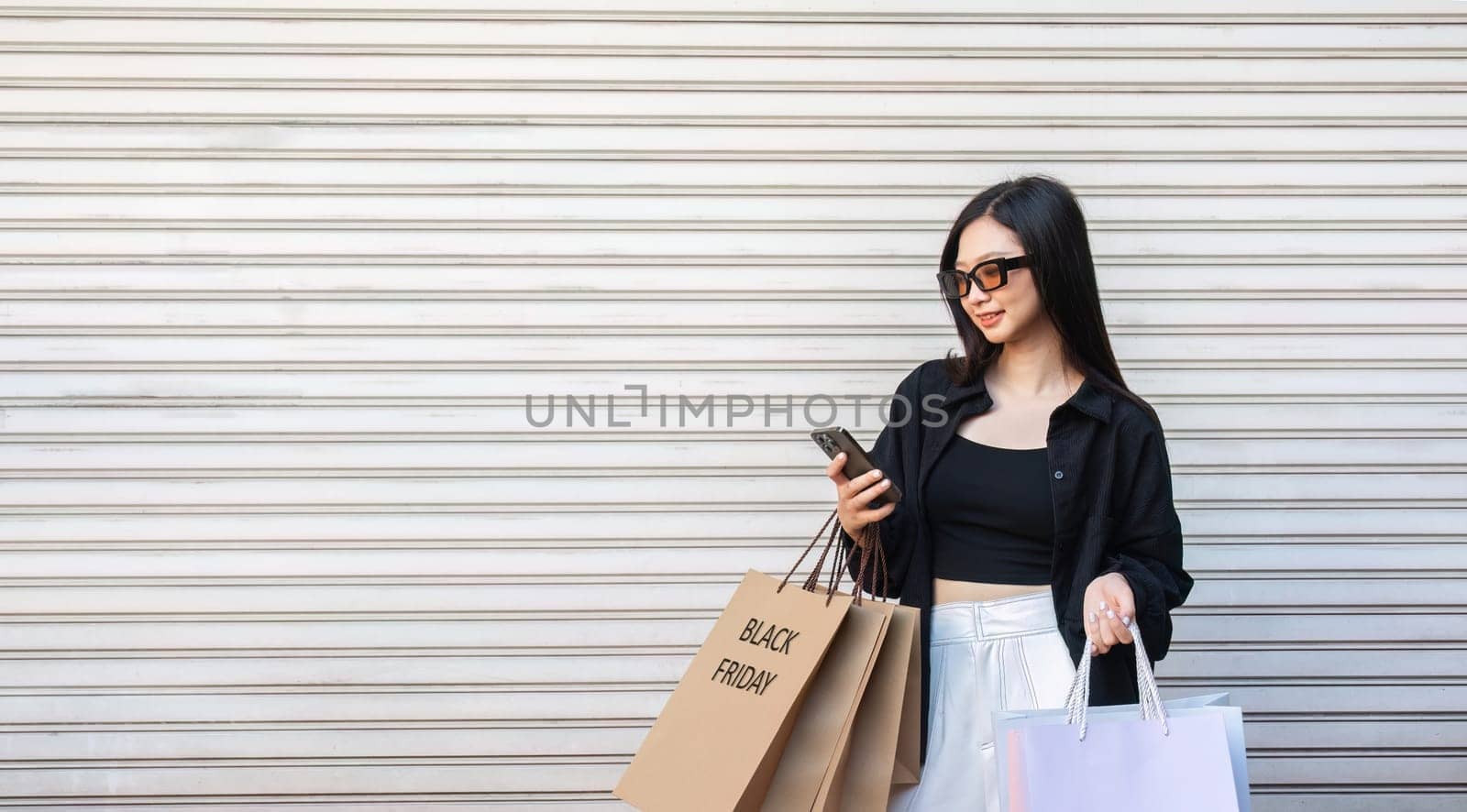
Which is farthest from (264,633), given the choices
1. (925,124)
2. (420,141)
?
(925,124)

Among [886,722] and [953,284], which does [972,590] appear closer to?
[886,722]

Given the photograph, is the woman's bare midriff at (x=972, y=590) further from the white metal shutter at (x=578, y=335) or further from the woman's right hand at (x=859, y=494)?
the white metal shutter at (x=578, y=335)

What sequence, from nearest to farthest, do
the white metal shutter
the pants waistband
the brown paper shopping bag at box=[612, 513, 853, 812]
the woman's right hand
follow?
the brown paper shopping bag at box=[612, 513, 853, 812]
the woman's right hand
the pants waistband
the white metal shutter

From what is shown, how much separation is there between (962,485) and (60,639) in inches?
115

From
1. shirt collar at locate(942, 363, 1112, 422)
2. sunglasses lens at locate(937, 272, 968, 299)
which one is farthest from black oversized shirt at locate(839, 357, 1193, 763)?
sunglasses lens at locate(937, 272, 968, 299)

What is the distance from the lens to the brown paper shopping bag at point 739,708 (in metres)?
1.93

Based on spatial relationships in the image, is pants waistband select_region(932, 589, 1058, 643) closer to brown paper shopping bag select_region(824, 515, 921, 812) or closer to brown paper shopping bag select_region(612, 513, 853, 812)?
brown paper shopping bag select_region(824, 515, 921, 812)

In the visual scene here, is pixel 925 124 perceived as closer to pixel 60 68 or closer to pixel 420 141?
pixel 420 141

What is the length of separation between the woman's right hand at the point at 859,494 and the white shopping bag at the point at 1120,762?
44 cm

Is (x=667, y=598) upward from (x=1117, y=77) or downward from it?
downward

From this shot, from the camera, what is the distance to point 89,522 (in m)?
3.42

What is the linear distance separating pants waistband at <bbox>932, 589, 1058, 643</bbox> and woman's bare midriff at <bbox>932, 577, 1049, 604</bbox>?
0.01 m

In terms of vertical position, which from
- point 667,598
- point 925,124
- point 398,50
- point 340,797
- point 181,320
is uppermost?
point 398,50

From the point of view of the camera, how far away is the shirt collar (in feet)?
7.25
